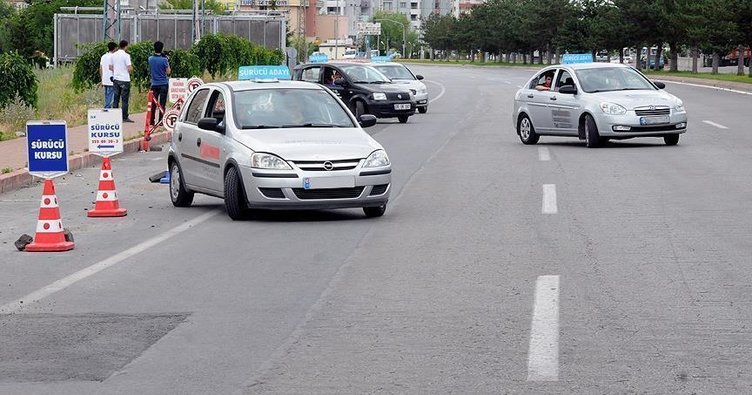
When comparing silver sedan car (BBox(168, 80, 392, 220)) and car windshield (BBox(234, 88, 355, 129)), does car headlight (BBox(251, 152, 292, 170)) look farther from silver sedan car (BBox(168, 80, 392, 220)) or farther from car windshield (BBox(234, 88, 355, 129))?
car windshield (BBox(234, 88, 355, 129))

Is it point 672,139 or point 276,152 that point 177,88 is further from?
point 276,152

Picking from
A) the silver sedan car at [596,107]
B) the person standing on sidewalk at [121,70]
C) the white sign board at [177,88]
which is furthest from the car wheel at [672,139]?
the person standing on sidewalk at [121,70]

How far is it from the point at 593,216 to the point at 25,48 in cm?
10618

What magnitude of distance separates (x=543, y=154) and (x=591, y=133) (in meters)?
1.40

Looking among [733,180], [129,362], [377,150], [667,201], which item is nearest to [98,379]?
[129,362]

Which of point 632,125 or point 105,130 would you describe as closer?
point 105,130

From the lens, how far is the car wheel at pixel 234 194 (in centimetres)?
1430

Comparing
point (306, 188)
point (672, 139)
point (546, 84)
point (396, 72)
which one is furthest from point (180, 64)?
point (306, 188)

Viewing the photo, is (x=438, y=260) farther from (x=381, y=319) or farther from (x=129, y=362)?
(x=129, y=362)

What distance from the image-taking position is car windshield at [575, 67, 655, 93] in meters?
24.5

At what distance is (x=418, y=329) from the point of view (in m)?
8.31

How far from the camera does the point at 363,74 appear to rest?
117 feet

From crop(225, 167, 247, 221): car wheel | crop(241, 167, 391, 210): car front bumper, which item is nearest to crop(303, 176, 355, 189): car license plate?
crop(241, 167, 391, 210): car front bumper

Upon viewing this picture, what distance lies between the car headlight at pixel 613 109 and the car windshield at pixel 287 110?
897cm
